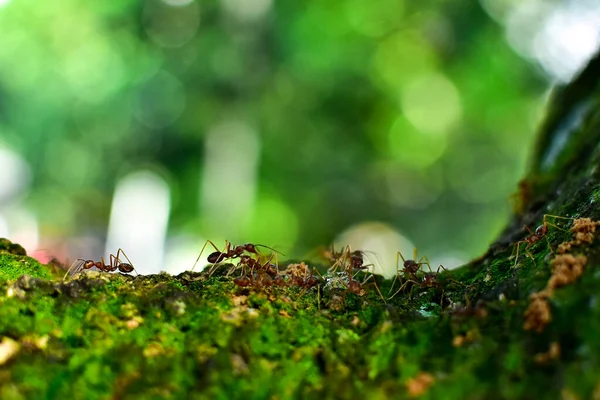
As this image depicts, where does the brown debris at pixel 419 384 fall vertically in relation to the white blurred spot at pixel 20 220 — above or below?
below

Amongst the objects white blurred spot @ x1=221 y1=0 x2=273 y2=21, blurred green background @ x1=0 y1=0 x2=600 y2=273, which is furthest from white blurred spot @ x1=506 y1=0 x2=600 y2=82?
white blurred spot @ x1=221 y1=0 x2=273 y2=21

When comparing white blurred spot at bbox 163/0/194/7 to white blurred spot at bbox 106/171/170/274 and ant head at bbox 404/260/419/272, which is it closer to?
white blurred spot at bbox 106/171/170/274

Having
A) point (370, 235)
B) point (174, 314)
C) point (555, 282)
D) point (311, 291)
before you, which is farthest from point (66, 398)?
point (370, 235)

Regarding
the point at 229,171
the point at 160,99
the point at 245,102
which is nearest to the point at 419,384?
the point at 229,171

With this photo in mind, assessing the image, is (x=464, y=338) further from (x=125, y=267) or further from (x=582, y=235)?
(x=125, y=267)

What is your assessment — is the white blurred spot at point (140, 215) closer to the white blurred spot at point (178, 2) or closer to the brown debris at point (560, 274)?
the white blurred spot at point (178, 2)

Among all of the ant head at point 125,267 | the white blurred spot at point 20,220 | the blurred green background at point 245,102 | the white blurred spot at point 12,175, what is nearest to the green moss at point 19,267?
the ant head at point 125,267
